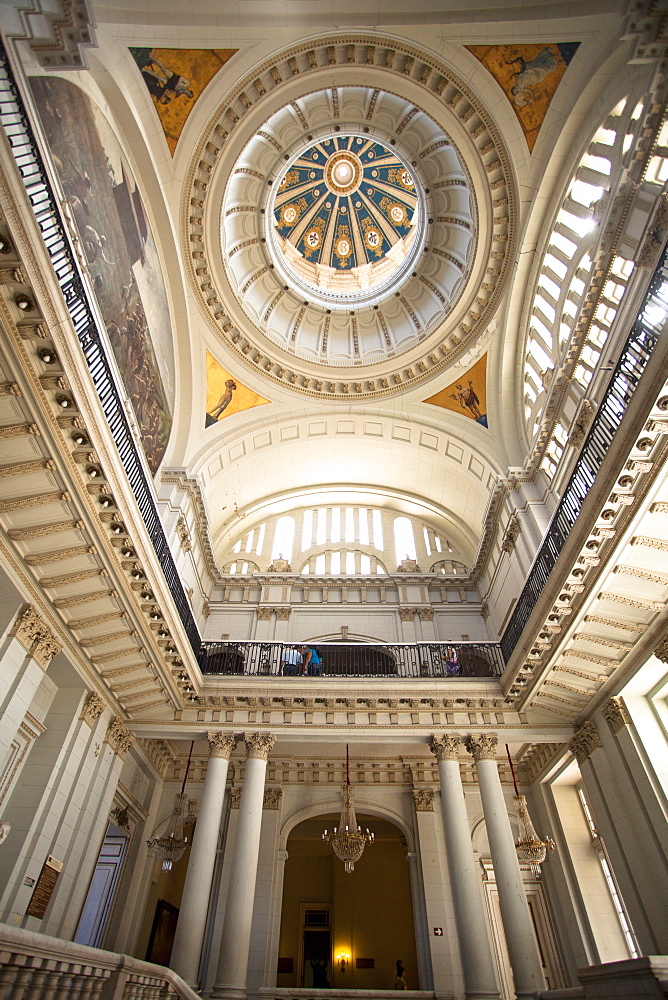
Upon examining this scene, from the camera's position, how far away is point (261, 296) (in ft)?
50.5

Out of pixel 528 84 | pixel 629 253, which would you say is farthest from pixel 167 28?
pixel 629 253

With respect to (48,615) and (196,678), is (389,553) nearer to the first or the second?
(196,678)

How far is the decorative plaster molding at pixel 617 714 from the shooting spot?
921 centimetres

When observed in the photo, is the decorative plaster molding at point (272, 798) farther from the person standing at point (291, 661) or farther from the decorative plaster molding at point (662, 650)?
the decorative plaster molding at point (662, 650)

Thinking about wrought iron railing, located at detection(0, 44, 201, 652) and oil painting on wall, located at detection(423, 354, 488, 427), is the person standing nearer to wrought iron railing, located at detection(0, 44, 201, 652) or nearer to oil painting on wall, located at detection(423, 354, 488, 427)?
wrought iron railing, located at detection(0, 44, 201, 652)

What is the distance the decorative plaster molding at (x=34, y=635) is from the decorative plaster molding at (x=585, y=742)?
31.2 feet

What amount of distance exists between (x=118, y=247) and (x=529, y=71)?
27.1ft

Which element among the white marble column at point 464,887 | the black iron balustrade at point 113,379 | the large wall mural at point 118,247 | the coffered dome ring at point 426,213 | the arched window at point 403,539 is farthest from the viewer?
the arched window at point 403,539

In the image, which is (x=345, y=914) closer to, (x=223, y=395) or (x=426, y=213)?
(x=223, y=395)

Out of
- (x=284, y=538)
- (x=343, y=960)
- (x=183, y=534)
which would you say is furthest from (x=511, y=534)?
(x=343, y=960)

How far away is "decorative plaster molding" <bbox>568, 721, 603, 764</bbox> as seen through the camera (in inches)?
393

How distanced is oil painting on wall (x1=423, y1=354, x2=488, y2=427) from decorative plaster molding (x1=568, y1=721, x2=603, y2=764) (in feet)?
24.8

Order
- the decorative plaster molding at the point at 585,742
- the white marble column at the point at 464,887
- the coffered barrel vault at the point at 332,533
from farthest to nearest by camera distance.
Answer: the decorative plaster molding at the point at 585,742 → the white marble column at the point at 464,887 → the coffered barrel vault at the point at 332,533

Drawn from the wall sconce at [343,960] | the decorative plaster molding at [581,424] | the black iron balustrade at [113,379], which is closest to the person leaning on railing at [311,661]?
the black iron balustrade at [113,379]
